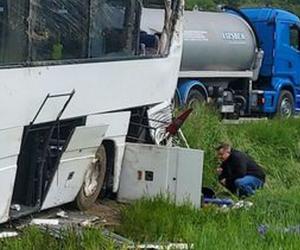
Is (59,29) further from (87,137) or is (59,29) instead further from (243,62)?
(243,62)

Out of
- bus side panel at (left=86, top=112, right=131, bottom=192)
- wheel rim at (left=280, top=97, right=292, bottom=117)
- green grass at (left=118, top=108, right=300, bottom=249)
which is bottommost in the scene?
wheel rim at (left=280, top=97, right=292, bottom=117)

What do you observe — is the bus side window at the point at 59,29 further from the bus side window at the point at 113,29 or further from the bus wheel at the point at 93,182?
the bus wheel at the point at 93,182

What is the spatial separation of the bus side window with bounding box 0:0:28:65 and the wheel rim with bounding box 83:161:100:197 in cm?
206

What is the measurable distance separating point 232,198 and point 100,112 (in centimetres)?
285

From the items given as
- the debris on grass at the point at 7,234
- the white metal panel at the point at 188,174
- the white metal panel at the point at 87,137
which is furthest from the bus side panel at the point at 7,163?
the white metal panel at the point at 188,174

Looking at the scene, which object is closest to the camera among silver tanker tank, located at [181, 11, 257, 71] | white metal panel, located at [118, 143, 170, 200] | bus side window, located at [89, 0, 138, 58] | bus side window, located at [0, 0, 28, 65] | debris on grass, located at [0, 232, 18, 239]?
bus side window, located at [0, 0, 28, 65]

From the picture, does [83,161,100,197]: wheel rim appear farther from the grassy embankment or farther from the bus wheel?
the grassy embankment

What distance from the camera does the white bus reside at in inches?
301

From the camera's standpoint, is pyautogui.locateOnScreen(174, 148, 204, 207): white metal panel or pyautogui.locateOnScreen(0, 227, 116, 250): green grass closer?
pyautogui.locateOnScreen(0, 227, 116, 250): green grass

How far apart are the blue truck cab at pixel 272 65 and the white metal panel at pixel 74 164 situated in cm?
1265

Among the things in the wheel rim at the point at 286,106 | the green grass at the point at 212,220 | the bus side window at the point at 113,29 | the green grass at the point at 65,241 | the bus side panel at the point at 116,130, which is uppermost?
the bus side window at the point at 113,29

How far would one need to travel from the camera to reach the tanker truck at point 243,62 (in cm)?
1973

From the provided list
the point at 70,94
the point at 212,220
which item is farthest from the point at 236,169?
the point at 70,94

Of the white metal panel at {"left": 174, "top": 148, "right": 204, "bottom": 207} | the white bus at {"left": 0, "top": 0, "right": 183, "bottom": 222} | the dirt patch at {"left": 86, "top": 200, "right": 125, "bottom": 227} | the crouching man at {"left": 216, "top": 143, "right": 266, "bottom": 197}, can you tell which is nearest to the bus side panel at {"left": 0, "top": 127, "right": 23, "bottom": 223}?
the white bus at {"left": 0, "top": 0, "right": 183, "bottom": 222}
